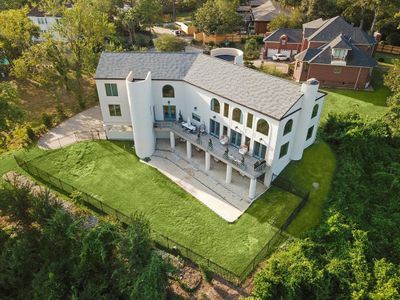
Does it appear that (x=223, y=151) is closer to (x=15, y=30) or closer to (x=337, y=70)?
(x=337, y=70)

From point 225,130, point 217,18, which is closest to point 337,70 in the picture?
point 217,18

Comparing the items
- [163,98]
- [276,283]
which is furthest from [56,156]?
[276,283]

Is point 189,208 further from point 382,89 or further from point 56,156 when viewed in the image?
point 382,89

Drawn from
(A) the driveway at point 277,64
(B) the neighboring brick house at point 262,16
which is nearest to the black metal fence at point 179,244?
(A) the driveway at point 277,64

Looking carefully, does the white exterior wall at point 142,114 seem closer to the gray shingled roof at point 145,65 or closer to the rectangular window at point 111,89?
the gray shingled roof at point 145,65

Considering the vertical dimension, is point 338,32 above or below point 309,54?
above

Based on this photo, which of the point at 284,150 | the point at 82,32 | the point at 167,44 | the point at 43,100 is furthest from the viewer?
the point at 167,44
